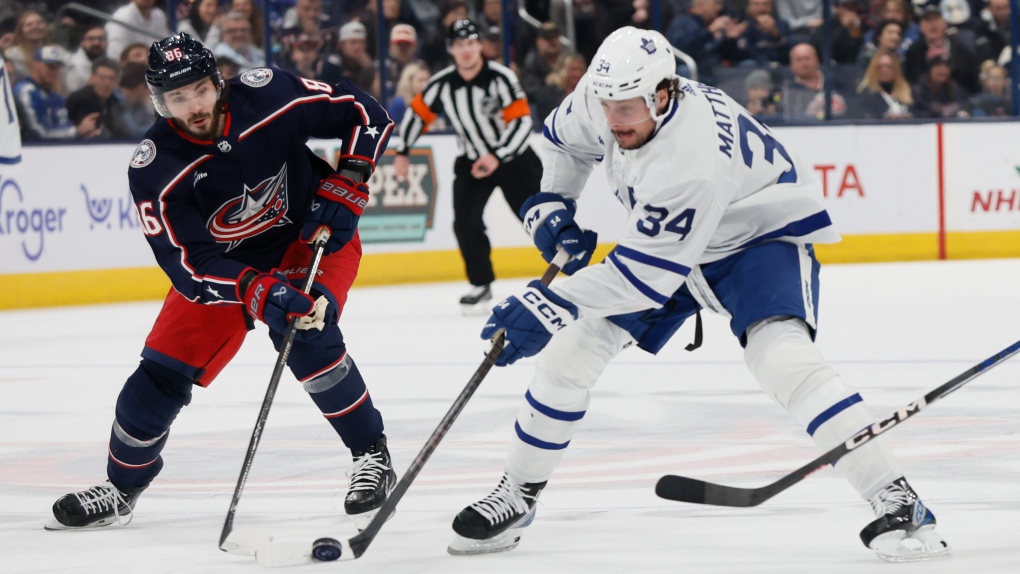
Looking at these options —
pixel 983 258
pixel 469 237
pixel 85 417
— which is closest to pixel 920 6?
pixel 983 258

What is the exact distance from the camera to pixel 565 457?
347cm

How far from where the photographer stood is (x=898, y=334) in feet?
18.2

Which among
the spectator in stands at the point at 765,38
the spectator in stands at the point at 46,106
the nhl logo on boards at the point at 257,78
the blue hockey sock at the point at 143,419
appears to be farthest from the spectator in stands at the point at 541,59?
the blue hockey sock at the point at 143,419

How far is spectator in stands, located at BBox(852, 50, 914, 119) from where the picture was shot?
9.11 metres

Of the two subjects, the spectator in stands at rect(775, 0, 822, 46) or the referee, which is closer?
the referee

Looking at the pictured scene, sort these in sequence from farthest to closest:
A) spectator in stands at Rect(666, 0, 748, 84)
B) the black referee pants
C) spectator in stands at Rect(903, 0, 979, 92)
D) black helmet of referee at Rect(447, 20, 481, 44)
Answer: spectator in stands at Rect(903, 0, 979, 92), spectator in stands at Rect(666, 0, 748, 84), the black referee pants, black helmet of referee at Rect(447, 20, 481, 44)

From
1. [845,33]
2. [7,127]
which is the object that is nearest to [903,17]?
[845,33]

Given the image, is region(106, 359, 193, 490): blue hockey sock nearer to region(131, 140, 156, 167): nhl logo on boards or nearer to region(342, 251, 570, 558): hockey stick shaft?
region(131, 140, 156, 167): nhl logo on boards

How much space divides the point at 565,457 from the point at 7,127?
145 inches

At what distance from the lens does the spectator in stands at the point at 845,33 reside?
30.2 feet

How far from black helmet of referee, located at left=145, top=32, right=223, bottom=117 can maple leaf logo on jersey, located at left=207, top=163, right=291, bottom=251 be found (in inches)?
9.6

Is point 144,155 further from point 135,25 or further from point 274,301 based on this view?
Result: point 135,25

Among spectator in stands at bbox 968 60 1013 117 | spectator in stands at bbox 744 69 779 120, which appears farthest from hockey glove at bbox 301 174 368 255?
spectator in stands at bbox 968 60 1013 117

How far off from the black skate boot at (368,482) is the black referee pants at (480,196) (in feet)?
12.8
